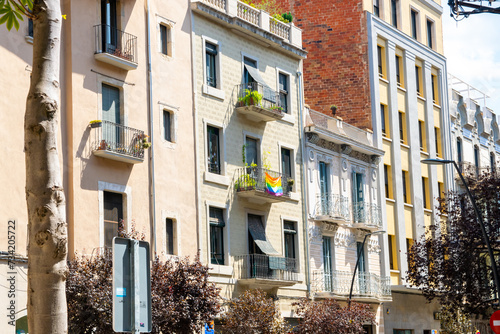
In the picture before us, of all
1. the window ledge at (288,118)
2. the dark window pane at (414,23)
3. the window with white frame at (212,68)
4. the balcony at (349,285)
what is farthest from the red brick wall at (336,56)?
the window with white frame at (212,68)

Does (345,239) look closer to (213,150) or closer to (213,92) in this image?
(213,150)

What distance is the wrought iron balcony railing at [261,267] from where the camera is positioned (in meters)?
34.2

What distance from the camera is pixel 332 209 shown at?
134 feet

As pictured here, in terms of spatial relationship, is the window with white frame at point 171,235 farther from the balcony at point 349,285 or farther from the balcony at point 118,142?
the balcony at point 349,285

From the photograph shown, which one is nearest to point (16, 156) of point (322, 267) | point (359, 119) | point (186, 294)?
point (186, 294)

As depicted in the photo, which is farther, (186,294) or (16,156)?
(186,294)

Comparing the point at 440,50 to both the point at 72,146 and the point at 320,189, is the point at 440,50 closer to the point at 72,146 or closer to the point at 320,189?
the point at 320,189

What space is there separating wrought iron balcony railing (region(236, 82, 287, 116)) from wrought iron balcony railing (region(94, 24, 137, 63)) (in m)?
6.44

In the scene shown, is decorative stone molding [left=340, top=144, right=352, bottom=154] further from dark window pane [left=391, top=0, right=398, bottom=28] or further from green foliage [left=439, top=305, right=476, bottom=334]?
dark window pane [left=391, top=0, right=398, bottom=28]

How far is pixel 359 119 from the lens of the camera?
46.7 meters

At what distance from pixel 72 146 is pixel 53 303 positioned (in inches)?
770

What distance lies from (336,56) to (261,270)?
16.4 metres

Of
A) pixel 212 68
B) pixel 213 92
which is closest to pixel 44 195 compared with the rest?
pixel 213 92

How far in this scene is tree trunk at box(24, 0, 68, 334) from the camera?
8.12 meters
